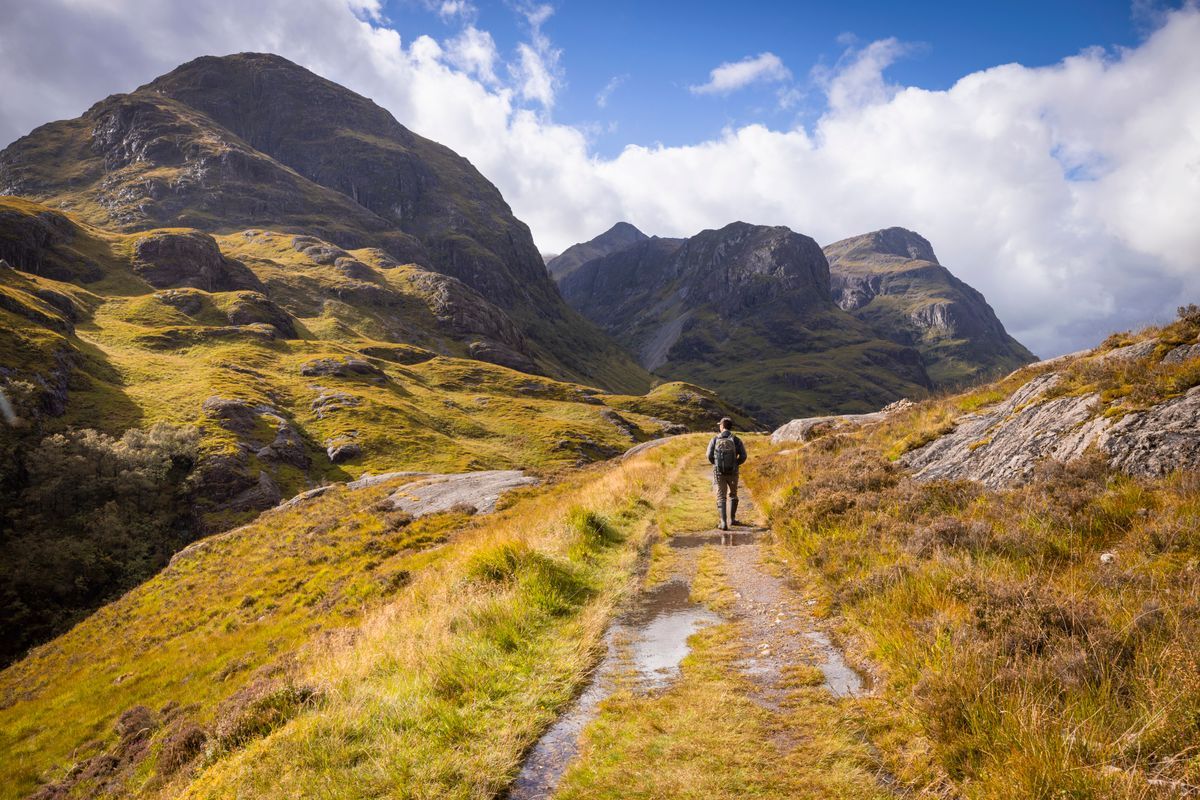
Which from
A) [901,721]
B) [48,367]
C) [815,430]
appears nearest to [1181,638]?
[901,721]

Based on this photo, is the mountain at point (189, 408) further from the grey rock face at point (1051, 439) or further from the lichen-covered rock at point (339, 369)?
the grey rock face at point (1051, 439)

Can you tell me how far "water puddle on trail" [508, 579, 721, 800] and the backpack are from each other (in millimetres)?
6133

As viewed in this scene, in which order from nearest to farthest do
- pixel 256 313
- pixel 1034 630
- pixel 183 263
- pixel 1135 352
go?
pixel 1034 630
pixel 1135 352
pixel 256 313
pixel 183 263

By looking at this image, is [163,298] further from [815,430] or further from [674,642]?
[674,642]

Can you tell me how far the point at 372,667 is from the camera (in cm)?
801

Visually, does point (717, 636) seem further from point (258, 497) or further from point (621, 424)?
point (621, 424)

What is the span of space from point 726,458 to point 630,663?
405 inches

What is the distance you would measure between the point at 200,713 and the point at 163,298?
14841 centimetres

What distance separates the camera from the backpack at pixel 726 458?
1722 centimetres

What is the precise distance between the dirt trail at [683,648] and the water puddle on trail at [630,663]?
1cm

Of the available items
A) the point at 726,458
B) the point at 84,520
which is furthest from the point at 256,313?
the point at 726,458

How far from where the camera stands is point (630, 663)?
7871 mm

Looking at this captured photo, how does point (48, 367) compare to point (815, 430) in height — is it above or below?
above

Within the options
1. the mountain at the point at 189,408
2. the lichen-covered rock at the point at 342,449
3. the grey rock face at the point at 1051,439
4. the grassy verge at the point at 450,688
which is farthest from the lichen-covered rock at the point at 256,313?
the grey rock face at the point at 1051,439
